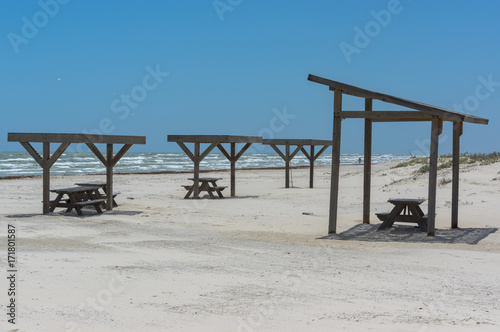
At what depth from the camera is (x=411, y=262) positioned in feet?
24.2

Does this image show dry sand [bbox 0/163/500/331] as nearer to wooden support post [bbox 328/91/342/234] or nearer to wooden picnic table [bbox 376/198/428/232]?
wooden picnic table [bbox 376/198/428/232]

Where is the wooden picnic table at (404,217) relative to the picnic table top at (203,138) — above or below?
below

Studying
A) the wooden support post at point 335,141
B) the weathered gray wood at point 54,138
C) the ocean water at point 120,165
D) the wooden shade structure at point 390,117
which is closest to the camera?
the wooden shade structure at point 390,117

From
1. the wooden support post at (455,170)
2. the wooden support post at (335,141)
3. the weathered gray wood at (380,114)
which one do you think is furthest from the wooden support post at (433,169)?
the wooden support post at (335,141)

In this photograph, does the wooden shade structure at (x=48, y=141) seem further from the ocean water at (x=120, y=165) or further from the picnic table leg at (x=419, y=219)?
the ocean water at (x=120, y=165)

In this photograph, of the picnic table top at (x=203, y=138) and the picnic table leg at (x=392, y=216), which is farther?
the picnic table top at (x=203, y=138)

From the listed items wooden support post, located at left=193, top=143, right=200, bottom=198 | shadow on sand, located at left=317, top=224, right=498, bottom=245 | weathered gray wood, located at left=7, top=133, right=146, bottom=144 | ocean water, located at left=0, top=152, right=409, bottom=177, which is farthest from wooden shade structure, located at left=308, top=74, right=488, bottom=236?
ocean water, located at left=0, top=152, right=409, bottom=177

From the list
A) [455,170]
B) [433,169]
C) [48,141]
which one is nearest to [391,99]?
[433,169]

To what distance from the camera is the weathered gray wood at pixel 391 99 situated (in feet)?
29.8

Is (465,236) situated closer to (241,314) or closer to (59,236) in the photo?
(241,314)

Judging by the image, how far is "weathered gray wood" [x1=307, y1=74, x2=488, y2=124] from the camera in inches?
357

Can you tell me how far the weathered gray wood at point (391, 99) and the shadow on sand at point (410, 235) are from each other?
1.98 meters

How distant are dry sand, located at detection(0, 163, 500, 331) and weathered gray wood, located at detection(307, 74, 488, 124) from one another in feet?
6.66

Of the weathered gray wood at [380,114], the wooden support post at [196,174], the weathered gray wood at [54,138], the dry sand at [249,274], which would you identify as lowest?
the dry sand at [249,274]
